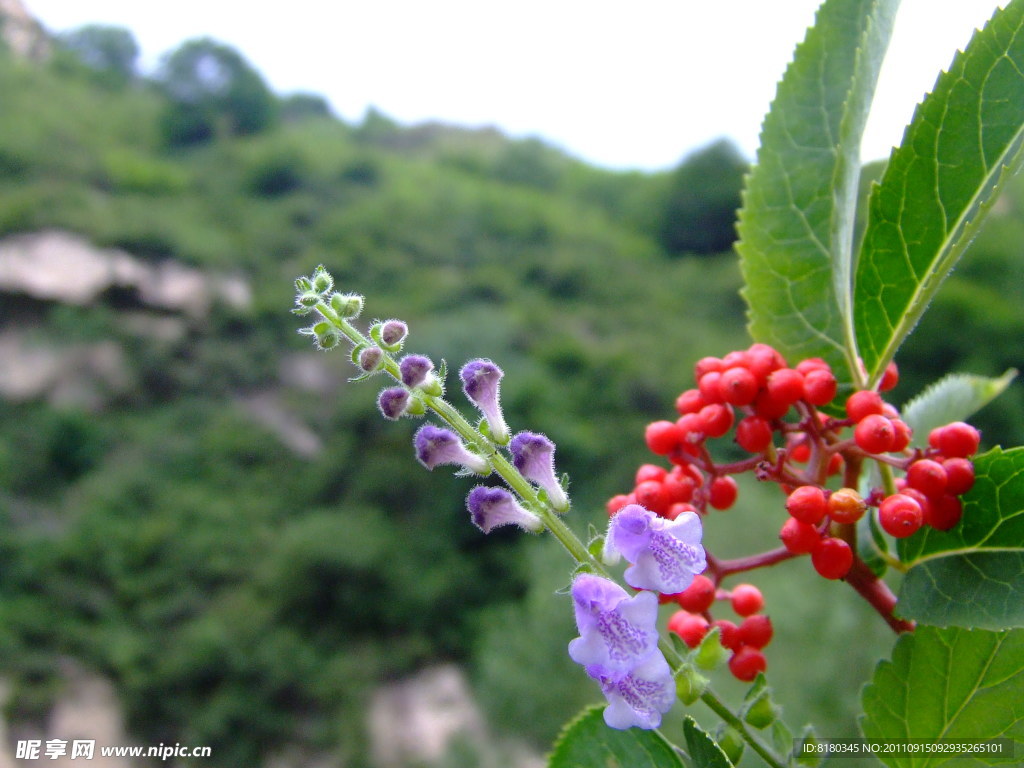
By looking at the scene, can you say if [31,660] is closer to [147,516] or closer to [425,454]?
[147,516]

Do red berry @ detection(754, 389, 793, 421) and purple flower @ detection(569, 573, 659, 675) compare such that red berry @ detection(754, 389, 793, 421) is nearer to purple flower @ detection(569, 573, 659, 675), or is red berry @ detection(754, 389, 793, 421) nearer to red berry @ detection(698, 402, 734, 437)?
red berry @ detection(698, 402, 734, 437)

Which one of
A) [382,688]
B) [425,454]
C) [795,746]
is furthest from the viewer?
[382,688]

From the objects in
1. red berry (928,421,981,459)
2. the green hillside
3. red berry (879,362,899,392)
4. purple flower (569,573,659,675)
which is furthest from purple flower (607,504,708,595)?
the green hillside

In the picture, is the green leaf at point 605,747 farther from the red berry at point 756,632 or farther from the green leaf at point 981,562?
the green leaf at point 981,562

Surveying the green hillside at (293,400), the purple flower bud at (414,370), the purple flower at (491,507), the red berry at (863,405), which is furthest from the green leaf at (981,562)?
the green hillside at (293,400)

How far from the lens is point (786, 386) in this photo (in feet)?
2.71

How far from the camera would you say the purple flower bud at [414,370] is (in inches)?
30.1

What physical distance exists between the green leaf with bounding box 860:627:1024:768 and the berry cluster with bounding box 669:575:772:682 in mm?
128

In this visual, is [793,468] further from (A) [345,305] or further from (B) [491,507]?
(A) [345,305]

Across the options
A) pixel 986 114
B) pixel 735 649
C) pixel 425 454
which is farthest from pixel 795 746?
pixel 986 114

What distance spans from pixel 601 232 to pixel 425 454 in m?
30.9

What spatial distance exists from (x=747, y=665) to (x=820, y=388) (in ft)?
1.14

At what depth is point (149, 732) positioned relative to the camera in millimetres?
13078

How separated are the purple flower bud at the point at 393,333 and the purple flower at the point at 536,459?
0.18m
